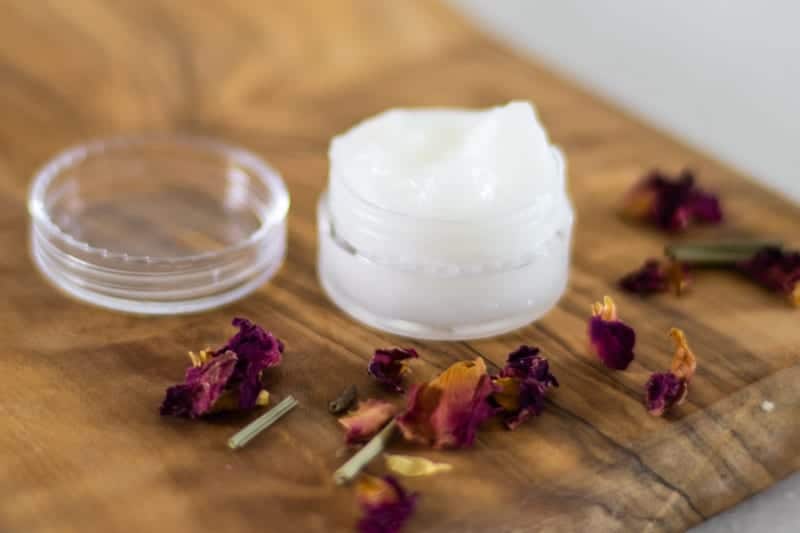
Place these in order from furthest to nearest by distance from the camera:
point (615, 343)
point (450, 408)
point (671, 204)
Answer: point (671, 204) → point (615, 343) → point (450, 408)

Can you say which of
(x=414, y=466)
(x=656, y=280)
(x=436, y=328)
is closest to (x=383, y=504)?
(x=414, y=466)

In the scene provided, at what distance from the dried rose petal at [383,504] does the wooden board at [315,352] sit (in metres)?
0.02

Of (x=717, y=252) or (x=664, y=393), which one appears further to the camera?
(x=717, y=252)

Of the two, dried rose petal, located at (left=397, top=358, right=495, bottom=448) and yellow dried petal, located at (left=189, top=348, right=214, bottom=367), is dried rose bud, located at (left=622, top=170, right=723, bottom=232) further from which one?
yellow dried petal, located at (left=189, top=348, right=214, bottom=367)

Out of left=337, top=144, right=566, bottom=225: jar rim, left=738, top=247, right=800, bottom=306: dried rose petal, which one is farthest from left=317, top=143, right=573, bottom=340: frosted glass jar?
left=738, top=247, right=800, bottom=306: dried rose petal

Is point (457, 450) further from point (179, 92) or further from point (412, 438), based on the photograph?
point (179, 92)

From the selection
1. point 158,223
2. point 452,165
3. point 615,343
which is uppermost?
point 452,165

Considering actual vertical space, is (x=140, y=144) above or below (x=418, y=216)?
below

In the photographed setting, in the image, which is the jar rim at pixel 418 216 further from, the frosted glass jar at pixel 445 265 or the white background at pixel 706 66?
the white background at pixel 706 66

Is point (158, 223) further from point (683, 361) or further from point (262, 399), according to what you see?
point (683, 361)

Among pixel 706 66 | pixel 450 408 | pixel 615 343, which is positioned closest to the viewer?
pixel 450 408

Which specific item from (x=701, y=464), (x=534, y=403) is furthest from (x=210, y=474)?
(x=701, y=464)

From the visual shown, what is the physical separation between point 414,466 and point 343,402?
109 millimetres

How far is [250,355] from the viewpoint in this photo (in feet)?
4.12
